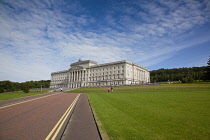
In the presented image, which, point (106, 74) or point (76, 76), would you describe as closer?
point (106, 74)

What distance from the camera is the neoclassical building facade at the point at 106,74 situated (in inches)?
4038

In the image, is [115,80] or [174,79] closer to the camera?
[115,80]

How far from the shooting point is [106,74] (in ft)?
371

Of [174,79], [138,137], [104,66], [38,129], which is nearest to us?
[138,137]

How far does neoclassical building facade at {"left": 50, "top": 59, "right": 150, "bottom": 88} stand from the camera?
336ft

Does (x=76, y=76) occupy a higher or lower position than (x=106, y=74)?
lower

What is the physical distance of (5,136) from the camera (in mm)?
6586

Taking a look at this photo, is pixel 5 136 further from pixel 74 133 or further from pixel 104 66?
pixel 104 66

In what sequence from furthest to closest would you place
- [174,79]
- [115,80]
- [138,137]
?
[174,79] → [115,80] → [138,137]

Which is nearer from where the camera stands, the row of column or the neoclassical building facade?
the neoclassical building facade

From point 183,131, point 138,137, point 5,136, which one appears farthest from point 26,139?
point 183,131

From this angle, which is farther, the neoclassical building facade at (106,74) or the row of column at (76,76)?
the row of column at (76,76)

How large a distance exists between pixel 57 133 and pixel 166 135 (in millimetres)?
5349

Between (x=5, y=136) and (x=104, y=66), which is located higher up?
(x=104, y=66)
